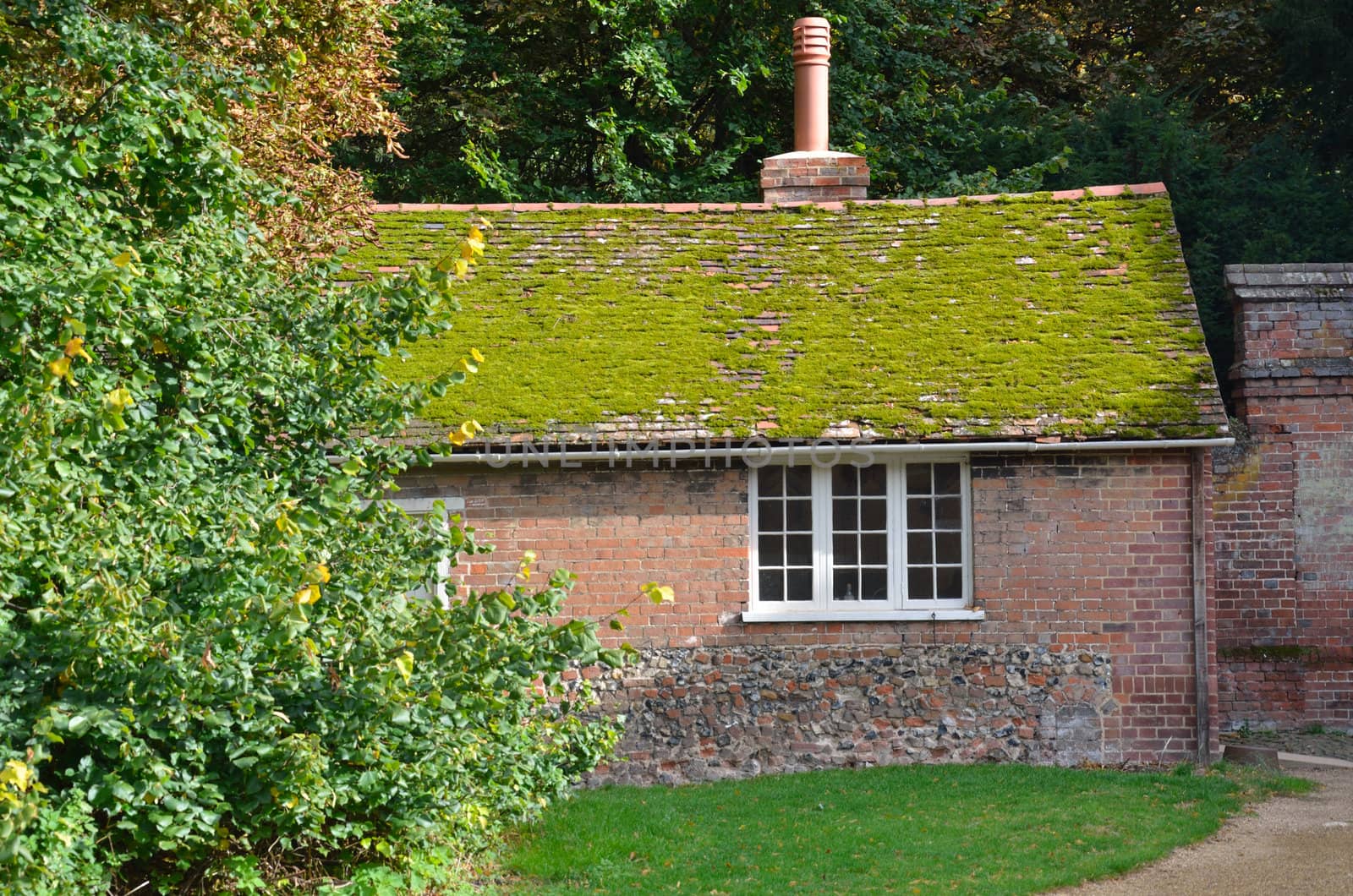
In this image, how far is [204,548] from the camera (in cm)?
614

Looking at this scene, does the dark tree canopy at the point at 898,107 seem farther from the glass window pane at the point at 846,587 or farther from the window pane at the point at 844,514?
the glass window pane at the point at 846,587

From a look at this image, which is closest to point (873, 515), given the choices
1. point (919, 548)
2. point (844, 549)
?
point (844, 549)

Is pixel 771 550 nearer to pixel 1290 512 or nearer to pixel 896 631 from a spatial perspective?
pixel 896 631

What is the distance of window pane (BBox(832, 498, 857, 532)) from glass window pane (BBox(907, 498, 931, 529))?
50 centimetres

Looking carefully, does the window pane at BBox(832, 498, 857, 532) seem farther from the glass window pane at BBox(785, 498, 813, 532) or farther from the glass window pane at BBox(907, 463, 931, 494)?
the glass window pane at BBox(907, 463, 931, 494)

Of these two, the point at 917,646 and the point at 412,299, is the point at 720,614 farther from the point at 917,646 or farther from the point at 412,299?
the point at 412,299

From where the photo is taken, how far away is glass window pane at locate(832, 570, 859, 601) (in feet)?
39.8

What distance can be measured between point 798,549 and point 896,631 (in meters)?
1.17

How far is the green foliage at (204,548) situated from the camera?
17.7ft

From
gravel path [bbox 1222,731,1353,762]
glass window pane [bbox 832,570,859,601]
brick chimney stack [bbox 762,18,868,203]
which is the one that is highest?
brick chimney stack [bbox 762,18,868,203]

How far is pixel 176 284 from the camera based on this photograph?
679 cm

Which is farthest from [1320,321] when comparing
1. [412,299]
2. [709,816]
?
[412,299]

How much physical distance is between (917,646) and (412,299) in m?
6.54

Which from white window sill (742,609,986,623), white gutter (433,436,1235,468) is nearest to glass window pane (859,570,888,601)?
white window sill (742,609,986,623)
